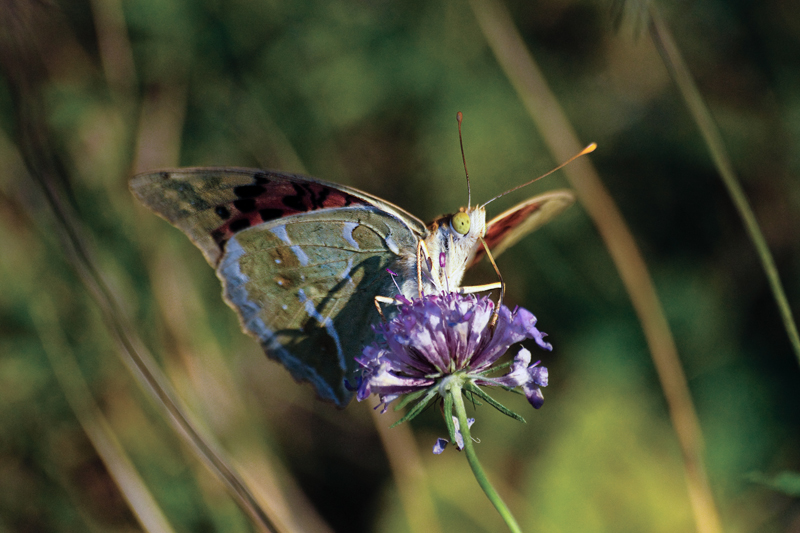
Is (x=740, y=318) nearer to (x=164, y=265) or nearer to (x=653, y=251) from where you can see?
(x=653, y=251)

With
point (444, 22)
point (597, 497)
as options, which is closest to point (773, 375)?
point (597, 497)

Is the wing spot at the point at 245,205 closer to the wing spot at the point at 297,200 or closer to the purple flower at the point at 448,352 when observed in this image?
the wing spot at the point at 297,200

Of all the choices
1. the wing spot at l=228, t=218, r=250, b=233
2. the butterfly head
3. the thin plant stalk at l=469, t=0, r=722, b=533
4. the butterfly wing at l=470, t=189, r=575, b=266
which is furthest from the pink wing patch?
the thin plant stalk at l=469, t=0, r=722, b=533

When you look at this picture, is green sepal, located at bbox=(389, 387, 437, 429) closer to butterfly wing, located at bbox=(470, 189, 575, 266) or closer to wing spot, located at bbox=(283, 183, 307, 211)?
butterfly wing, located at bbox=(470, 189, 575, 266)

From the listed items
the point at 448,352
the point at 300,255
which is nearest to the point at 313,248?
the point at 300,255

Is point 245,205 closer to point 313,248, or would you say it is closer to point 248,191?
point 248,191

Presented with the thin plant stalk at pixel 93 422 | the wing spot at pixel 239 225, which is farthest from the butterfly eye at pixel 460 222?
the thin plant stalk at pixel 93 422

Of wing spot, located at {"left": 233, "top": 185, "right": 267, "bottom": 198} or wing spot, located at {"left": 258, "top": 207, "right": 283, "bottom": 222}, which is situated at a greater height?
wing spot, located at {"left": 233, "top": 185, "right": 267, "bottom": 198}
